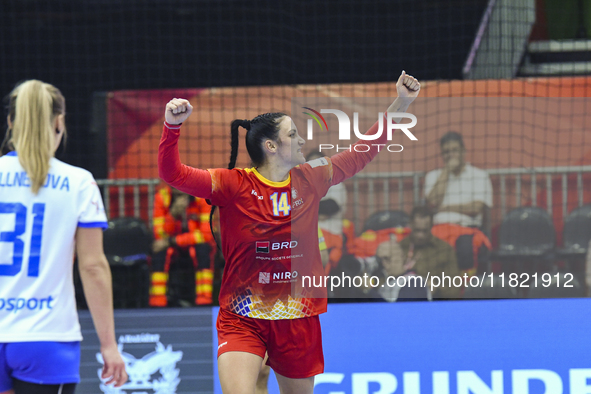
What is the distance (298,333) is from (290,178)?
0.76 meters

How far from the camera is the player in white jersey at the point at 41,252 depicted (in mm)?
2146

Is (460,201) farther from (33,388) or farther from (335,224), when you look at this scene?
(33,388)

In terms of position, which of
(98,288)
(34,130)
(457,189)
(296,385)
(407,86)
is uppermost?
(407,86)

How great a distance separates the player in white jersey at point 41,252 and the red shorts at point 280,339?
3.04 feet

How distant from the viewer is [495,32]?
8.00m

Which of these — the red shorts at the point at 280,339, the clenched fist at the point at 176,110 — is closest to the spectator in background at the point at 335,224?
the red shorts at the point at 280,339

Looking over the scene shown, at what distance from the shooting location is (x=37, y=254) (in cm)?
219

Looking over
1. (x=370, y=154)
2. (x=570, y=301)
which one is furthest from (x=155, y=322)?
(x=570, y=301)

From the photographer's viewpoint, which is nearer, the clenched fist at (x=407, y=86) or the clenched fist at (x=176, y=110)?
the clenched fist at (x=176, y=110)

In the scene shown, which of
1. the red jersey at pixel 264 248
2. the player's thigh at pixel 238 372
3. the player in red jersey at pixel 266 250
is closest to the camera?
the player's thigh at pixel 238 372

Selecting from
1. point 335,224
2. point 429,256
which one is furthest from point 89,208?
point 429,256

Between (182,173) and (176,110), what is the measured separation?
30cm

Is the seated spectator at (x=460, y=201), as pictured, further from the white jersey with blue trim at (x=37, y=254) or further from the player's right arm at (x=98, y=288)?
the white jersey with blue trim at (x=37, y=254)

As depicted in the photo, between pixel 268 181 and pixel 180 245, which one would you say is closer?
pixel 268 181
